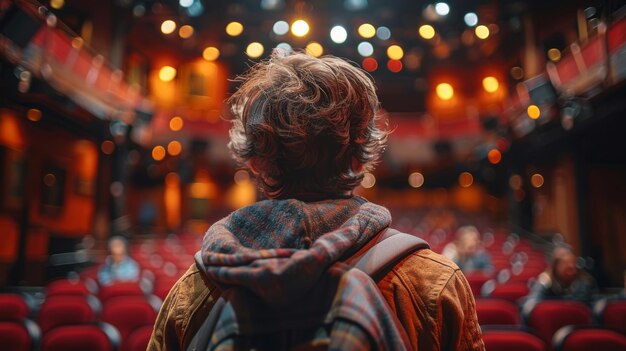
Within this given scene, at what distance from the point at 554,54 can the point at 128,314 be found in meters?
12.2

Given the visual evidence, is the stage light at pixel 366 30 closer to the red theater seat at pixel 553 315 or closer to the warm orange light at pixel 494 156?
the warm orange light at pixel 494 156

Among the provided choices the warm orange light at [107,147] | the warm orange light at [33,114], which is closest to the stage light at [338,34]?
the warm orange light at [107,147]

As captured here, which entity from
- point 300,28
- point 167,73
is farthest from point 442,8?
point 167,73

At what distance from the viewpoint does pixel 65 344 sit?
2.80 m

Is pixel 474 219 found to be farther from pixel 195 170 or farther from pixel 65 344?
pixel 65 344

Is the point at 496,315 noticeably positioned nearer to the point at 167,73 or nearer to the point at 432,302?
the point at 432,302

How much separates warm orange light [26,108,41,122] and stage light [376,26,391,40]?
7.38 metres

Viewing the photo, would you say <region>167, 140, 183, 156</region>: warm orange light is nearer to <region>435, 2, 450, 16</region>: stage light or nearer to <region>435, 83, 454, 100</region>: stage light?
<region>435, 2, 450, 16</region>: stage light

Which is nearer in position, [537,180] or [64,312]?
[64,312]

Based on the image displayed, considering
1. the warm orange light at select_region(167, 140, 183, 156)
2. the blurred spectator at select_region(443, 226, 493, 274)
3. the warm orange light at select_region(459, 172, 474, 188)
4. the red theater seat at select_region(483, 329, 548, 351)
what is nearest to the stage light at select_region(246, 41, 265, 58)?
the warm orange light at select_region(167, 140, 183, 156)

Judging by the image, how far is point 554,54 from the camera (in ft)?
39.8

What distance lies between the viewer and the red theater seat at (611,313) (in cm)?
371

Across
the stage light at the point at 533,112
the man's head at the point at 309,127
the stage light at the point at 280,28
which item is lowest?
the man's head at the point at 309,127

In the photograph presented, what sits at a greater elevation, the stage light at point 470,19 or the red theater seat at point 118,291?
the stage light at point 470,19
